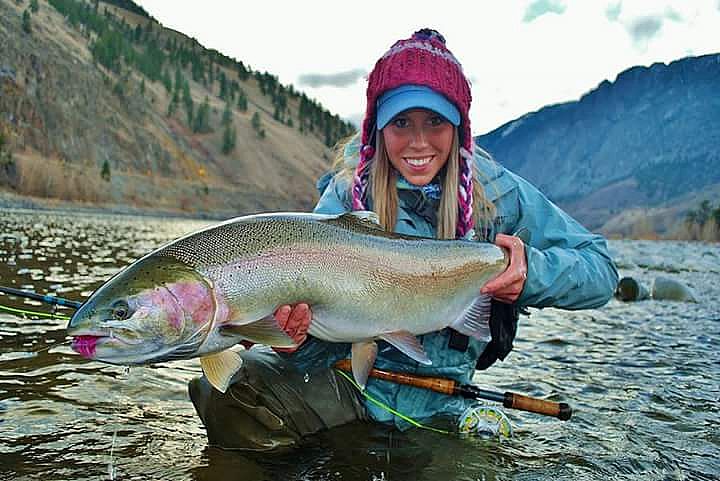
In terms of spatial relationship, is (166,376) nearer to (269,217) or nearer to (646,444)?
(269,217)

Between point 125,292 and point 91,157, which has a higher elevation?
point 91,157

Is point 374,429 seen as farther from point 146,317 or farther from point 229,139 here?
point 229,139

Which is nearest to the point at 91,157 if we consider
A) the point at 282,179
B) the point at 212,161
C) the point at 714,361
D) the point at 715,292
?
the point at 212,161

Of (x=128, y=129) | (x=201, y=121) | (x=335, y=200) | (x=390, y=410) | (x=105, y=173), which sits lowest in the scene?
(x=390, y=410)

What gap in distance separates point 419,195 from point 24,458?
7.43 feet

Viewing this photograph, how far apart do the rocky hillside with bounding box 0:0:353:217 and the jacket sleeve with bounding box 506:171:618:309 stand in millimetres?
36371

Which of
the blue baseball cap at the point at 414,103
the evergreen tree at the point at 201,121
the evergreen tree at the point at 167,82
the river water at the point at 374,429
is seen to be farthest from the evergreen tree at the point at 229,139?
the blue baseball cap at the point at 414,103

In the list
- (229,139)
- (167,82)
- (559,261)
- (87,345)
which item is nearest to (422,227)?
(559,261)

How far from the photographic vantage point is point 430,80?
3.25 meters

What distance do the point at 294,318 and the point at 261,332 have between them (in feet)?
0.84

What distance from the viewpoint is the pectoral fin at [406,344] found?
2.86 metres

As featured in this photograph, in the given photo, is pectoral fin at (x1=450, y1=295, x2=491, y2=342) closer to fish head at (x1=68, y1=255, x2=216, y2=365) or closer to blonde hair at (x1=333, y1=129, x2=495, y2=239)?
blonde hair at (x1=333, y1=129, x2=495, y2=239)

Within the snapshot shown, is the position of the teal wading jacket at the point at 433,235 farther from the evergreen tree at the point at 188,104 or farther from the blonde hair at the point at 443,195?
the evergreen tree at the point at 188,104

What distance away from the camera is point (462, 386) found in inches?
131
